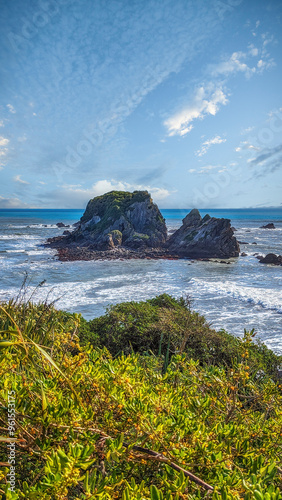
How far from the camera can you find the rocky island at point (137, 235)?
37.8 m

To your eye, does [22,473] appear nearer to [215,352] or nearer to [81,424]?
[81,424]

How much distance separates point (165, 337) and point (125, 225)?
39.6 m

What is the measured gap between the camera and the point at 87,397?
1.56 m

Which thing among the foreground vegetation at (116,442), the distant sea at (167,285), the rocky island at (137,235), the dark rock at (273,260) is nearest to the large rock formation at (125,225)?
the rocky island at (137,235)

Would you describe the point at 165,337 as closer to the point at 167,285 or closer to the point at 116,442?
the point at 116,442

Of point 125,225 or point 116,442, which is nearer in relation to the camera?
point 116,442

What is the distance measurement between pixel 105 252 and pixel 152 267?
10487 millimetres

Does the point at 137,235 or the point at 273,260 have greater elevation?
the point at 137,235

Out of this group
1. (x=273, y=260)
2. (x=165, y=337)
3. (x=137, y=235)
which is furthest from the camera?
(x=137, y=235)

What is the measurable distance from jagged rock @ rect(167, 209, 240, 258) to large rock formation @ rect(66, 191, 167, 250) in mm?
4854

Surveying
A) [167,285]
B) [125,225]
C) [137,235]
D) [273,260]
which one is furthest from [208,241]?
[167,285]

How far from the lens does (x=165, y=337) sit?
777 centimetres

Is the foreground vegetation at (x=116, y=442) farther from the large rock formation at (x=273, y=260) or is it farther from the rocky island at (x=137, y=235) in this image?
the rocky island at (x=137, y=235)

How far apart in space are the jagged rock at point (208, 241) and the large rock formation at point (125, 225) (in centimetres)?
485
